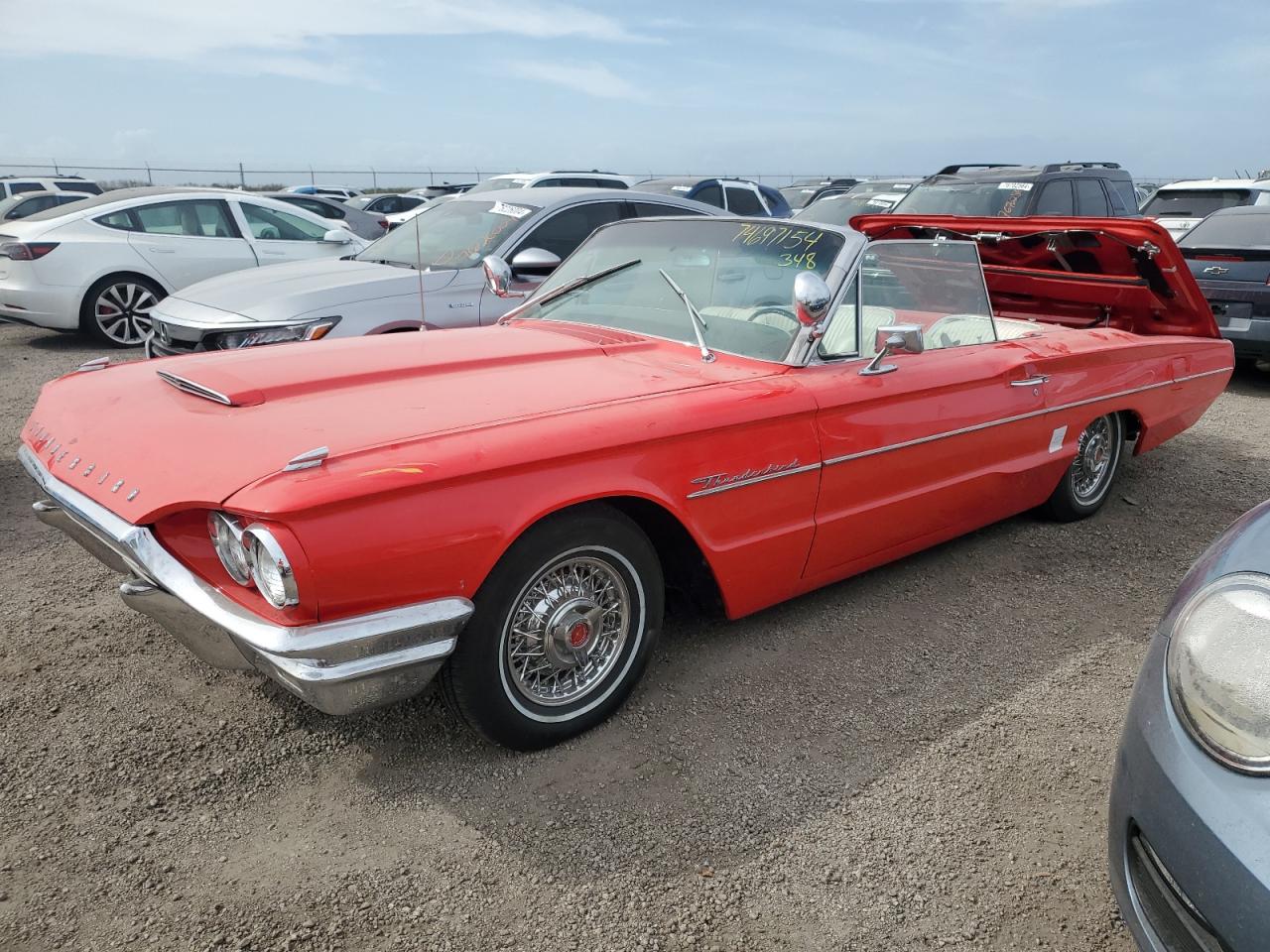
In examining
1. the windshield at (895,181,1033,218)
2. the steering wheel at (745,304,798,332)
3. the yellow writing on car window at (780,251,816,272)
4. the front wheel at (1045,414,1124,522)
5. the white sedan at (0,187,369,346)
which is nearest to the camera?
the steering wheel at (745,304,798,332)

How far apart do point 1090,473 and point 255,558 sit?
4.02 meters

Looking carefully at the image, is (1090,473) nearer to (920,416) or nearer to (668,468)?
(920,416)

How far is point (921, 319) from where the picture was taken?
3.89 meters

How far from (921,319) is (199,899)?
323 cm

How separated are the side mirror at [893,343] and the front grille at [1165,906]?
5.94ft

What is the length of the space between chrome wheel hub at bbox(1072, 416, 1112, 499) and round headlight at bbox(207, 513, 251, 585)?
377 centimetres

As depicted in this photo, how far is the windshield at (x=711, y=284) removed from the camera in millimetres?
3369

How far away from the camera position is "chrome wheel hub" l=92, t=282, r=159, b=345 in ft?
28.8

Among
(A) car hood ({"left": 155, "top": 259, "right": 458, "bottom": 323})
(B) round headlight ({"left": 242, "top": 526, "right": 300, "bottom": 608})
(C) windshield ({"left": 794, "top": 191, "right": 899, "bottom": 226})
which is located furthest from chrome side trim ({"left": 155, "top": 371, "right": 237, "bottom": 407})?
(C) windshield ({"left": 794, "top": 191, "right": 899, "bottom": 226})

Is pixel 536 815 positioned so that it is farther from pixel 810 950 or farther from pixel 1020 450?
pixel 1020 450

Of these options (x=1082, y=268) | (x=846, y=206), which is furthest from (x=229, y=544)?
(x=846, y=206)

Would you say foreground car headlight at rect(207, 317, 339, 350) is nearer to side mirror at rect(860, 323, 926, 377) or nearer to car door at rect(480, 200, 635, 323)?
car door at rect(480, 200, 635, 323)

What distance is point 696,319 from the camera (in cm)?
337

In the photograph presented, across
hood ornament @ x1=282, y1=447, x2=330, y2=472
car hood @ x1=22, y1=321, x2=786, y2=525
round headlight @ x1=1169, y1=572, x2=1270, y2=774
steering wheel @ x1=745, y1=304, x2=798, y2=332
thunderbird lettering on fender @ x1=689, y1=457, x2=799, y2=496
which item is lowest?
thunderbird lettering on fender @ x1=689, y1=457, x2=799, y2=496
